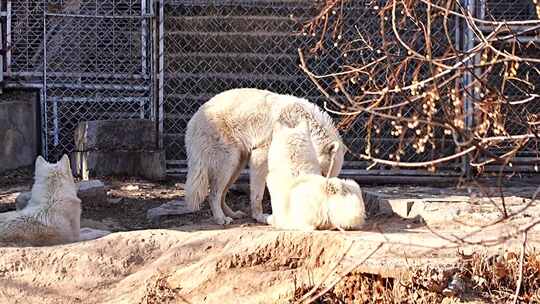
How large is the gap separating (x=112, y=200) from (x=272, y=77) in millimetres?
2413

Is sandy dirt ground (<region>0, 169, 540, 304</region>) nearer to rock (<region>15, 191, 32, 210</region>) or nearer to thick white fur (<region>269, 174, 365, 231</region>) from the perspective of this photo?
thick white fur (<region>269, 174, 365, 231</region>)

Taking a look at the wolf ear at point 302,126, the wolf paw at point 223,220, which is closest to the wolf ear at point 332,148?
the wolf ear at point 302,126

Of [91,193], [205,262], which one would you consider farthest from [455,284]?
[91,193]

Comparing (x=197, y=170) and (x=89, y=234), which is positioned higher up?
(x=197, y=170)

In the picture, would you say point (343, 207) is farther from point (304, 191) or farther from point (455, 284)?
point (455, 284)

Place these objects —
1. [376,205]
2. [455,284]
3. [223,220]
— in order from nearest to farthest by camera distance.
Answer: [455,284], [376,205], [223,220]

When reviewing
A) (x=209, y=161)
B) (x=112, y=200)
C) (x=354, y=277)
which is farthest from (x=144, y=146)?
(x=354, y=277)

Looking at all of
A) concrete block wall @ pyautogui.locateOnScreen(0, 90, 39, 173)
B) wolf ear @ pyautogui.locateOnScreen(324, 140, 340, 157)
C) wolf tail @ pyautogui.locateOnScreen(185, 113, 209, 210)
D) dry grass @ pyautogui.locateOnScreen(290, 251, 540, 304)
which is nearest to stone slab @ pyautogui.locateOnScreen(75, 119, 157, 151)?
concrete block wall @ pyautogui.locateOnScreen(0, 90, 39, 173)

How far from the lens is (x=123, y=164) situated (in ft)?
31.9

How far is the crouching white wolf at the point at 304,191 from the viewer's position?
6266mm

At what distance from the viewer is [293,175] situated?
22.3 ft

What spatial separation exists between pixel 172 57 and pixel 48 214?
3886mm

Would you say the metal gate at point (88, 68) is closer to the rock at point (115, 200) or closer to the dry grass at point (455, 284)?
the rock at point (115, 200)

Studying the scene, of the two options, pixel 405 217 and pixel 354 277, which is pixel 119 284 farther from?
pixel 405 217
